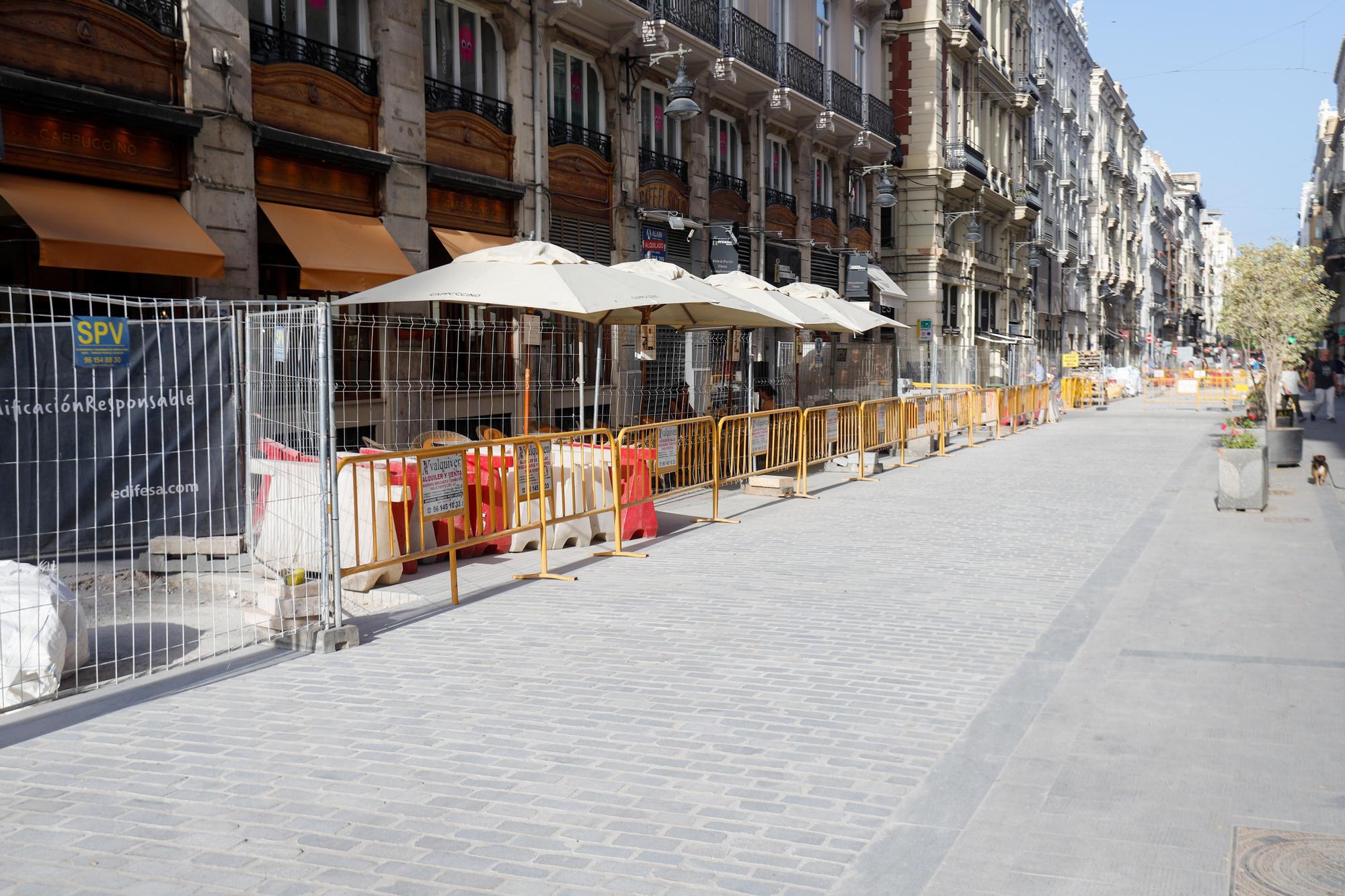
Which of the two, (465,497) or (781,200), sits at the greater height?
(781,200)

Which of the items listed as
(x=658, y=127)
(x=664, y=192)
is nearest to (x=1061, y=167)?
(x=658, y=127)

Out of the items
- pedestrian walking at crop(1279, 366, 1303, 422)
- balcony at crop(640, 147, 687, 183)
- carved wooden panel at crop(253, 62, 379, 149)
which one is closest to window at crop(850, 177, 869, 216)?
balcony at crop(640, 147, 687, 183)

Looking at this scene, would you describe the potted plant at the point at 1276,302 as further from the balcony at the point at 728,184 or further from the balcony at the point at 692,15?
the balcony at the point at 692,15

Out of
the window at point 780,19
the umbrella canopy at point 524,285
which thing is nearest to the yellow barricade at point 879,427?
the umbrella canopy at point 524,285

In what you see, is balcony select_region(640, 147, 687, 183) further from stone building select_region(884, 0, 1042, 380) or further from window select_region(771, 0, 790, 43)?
stone building select_region(884, 0, 1042, 380)

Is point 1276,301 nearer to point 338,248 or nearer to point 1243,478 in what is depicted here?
point 1243,478

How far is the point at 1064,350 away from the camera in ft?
208

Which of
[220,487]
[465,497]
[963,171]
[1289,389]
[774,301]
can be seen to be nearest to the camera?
[220,487]

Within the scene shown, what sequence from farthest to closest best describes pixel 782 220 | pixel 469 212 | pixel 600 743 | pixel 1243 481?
pixel 782 220 < pixel 469 212 < pixel 1243 481 < pixel 600 743

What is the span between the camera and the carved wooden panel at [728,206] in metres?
25.0

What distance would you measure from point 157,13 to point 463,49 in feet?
19.3

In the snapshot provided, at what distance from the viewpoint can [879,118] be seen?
3350cm

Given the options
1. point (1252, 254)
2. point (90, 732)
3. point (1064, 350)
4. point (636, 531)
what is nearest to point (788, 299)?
point (636, 531)

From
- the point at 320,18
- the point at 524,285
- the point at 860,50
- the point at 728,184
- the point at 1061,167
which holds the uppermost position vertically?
the point at 1061,167
